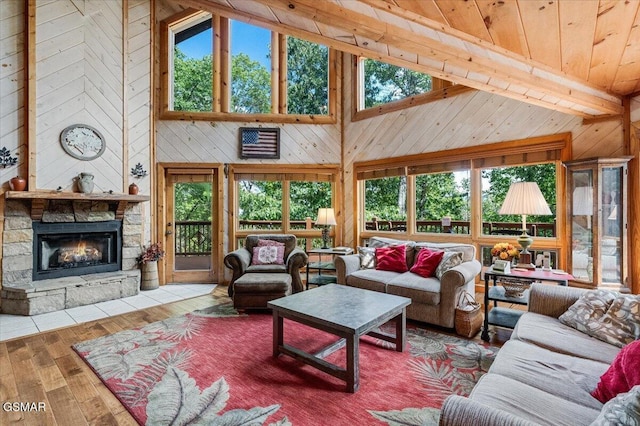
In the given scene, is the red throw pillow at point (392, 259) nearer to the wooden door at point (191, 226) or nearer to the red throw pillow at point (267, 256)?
the red throw pillow at point (267, 256)

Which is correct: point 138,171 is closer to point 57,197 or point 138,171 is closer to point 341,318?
point 57,197

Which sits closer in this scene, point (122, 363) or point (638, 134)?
point (122, 363)

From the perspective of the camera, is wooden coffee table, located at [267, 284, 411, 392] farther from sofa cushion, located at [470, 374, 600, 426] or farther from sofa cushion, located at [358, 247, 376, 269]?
sofa cushion, located at [358, 247, 376, 269]

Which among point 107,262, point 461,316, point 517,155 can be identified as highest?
point 517,155

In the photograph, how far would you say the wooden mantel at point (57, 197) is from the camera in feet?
11.9

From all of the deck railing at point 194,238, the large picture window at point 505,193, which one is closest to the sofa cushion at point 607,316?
the large picture window at point 505,193

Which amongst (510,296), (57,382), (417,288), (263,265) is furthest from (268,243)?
(510,296)

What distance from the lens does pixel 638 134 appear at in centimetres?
306

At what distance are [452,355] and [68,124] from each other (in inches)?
214

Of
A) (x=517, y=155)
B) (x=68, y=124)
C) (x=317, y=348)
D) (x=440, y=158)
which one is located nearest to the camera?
(x=317, y=348)

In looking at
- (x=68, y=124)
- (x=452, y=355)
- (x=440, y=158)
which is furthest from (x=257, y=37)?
(x=452, y=355)

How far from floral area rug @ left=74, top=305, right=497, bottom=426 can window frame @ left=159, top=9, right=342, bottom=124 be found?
142 inches

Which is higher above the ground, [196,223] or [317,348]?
[196,223]

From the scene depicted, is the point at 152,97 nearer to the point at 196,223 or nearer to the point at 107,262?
the point at 196,223
